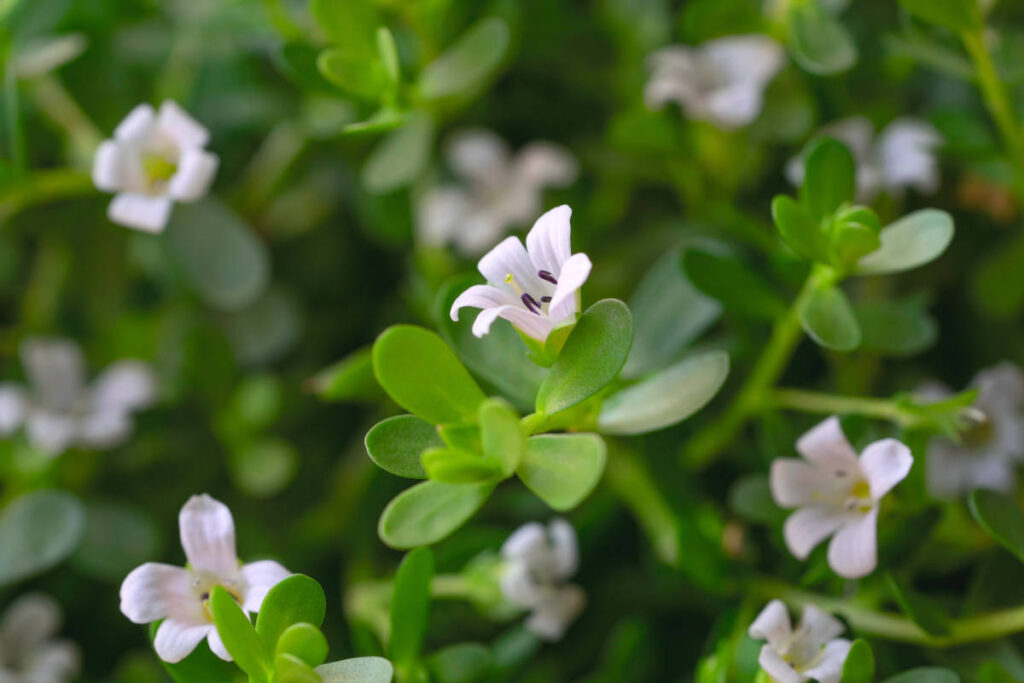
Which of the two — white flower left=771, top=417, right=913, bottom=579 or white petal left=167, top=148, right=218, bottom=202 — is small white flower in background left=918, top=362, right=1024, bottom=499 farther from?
white petal left=167, top=148, right=218, bottom=202

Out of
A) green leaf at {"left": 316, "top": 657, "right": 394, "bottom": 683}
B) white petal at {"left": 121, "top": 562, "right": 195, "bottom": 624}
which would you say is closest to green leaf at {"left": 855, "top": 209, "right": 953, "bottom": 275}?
green leaf at {"left": 316, "top": 657, "right": 394, "bottom": 683}

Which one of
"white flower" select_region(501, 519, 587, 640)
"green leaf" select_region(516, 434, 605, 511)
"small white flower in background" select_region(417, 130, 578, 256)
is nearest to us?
"green leaf" select_region(516, 434, 605, 511)

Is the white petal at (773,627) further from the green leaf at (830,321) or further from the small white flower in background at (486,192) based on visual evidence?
the small white flower in background at (486,192)

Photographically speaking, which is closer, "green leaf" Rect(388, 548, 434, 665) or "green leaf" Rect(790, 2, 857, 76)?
"green leaf" Rect(388, 548, 434, 665)

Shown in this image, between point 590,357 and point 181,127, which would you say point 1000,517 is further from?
point 181,127

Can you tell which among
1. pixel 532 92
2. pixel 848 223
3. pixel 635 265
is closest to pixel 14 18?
pixel 532 92

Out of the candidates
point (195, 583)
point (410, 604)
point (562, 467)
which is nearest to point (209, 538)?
point (195, 583)
